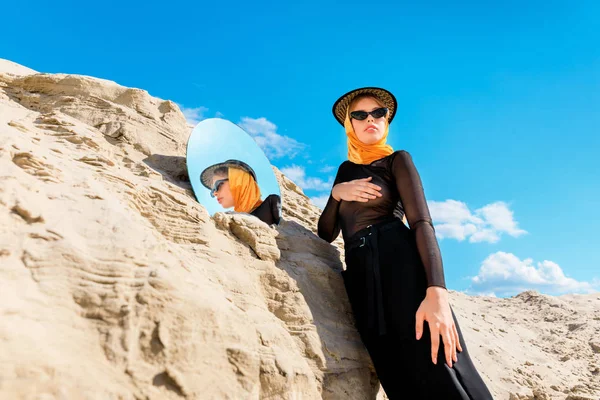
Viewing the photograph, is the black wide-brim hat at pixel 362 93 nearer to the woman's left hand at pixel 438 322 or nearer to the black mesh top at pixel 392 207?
the black mesh top at pixel 392 207

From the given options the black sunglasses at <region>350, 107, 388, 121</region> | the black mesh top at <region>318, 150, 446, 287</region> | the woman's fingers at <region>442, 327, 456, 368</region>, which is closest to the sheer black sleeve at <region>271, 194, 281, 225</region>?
the black mesh top at <region>318, 150, 446, 287</region>

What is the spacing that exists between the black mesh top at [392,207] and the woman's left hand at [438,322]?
7 centimetres

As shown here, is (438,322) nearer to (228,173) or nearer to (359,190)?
(359,190)

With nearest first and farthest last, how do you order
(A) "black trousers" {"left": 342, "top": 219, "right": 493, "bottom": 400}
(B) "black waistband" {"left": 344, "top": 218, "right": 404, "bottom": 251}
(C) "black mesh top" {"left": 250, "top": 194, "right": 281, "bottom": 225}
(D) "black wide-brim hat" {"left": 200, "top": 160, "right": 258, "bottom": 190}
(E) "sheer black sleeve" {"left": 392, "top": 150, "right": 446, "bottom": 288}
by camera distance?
(A) "black trousers" {"left": 342, "top": 219, "right": 493, "bottom": 400} → (E) "sheer black sleeve" {"left": 392, "top": 150, "right": 446, "bottom": 288} → (B) "black waistband" {"left": 344, "top": 218, "right": 404, "bottom": 251} → (C) "black mesh top" {"left": 250, "top": 194, "right": 281, "bottom": 225} → (D) "black wide-brim hat" {"left": 200, "top": 160, "right": 258, "bottom": 190}

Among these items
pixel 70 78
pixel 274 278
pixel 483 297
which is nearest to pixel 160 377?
pixel 274 278

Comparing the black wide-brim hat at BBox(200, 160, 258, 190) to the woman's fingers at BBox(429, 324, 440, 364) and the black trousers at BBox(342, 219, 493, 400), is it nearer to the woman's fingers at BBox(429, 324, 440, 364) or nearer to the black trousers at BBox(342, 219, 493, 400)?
the black trousers at BBox(342, 219, 493, 400)

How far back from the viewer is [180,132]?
13.7 ft

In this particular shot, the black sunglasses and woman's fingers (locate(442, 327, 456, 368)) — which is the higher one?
the black sunglasses

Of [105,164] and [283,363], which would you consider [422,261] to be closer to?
[283,363]

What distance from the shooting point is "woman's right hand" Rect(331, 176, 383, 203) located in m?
2.73

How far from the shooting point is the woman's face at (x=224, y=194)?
3680mm

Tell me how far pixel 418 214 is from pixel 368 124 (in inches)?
30.4

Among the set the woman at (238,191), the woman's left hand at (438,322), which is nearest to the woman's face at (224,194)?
the woman at (238,191)

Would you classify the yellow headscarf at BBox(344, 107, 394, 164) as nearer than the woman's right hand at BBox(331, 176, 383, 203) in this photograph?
No
